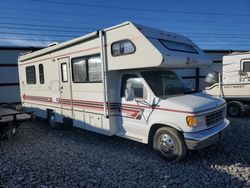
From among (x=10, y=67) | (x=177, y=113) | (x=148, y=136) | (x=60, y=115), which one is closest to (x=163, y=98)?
(x=177, y=113)

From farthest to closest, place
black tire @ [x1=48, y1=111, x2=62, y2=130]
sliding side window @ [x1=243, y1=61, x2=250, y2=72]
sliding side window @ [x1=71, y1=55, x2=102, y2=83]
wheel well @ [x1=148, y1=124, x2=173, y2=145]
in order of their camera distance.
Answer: sliding side window @ [x1=243, y1=61, x2=250, y2=72]
black tire @ [x1=48, y1=111, x2=62, y2=130]
sliding side window @ [x1=71, y1=55, x2=102, y2=83]
wheel well @ [x1=148, y1=124, x2=173, y2=145]

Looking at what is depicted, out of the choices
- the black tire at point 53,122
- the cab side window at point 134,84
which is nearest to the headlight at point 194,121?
the cab side window at point 134,84

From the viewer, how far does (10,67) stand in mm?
14336

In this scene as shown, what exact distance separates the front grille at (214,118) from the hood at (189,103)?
153 millimetres

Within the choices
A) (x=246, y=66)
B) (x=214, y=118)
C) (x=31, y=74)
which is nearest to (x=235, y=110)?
(x=246, y=66)

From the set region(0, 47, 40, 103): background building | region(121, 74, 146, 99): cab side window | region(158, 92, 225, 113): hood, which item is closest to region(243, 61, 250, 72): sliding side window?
region(158, 92, 225, 113): hood

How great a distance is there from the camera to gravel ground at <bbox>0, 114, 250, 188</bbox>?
14.2 ft

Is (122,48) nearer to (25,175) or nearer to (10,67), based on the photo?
(25,175)

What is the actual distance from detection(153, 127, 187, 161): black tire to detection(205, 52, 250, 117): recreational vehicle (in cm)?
630

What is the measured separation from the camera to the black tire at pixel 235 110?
400 inches

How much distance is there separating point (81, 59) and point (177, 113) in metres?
3.29

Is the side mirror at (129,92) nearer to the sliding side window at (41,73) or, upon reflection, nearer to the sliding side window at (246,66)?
the sliding side window at (41,73)

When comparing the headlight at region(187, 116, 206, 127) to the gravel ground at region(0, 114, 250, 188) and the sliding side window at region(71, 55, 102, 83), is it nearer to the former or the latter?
the gravel ground at region(0, 114, 250, 188)

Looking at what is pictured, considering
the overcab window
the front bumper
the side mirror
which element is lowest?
the front bumper
